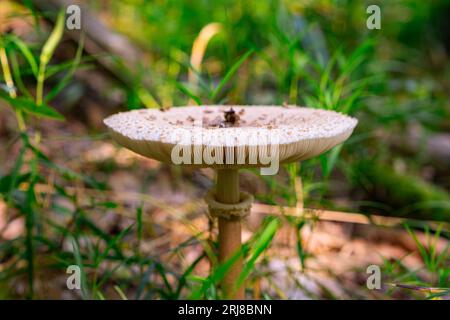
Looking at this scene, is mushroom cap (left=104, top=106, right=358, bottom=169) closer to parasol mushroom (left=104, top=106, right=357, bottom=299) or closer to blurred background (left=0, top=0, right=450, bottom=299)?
parasol mushroom (left=104, top=106, right=357, bottom=299)

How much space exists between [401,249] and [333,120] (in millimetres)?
1361

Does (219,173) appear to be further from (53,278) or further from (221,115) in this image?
(53,278)

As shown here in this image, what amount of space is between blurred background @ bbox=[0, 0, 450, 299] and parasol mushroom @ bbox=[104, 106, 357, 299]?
111 mm

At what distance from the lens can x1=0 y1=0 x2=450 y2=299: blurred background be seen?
60.3 inches

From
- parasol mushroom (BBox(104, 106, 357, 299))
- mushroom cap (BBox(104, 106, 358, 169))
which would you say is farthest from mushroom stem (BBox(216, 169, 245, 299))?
mushroom cap (BBox(104, 106, 358, 169))

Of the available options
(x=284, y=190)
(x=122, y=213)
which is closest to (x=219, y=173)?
(x=284, y=190)

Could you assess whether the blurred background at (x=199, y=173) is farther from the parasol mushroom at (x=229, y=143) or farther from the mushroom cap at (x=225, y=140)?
the mushroom cap at (x=225, y=140)

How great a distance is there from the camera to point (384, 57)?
4988 mm

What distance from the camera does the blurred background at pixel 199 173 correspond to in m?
1.53

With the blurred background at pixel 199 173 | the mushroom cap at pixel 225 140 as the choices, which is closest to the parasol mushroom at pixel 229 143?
A: the mushroom cap at pixel 225 140

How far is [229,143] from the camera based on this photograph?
92 cm

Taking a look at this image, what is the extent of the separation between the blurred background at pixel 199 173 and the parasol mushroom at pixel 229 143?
11 cm

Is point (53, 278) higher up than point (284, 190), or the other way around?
point (284, 190)

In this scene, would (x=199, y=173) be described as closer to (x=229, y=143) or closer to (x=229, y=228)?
(x=229, y=228)
